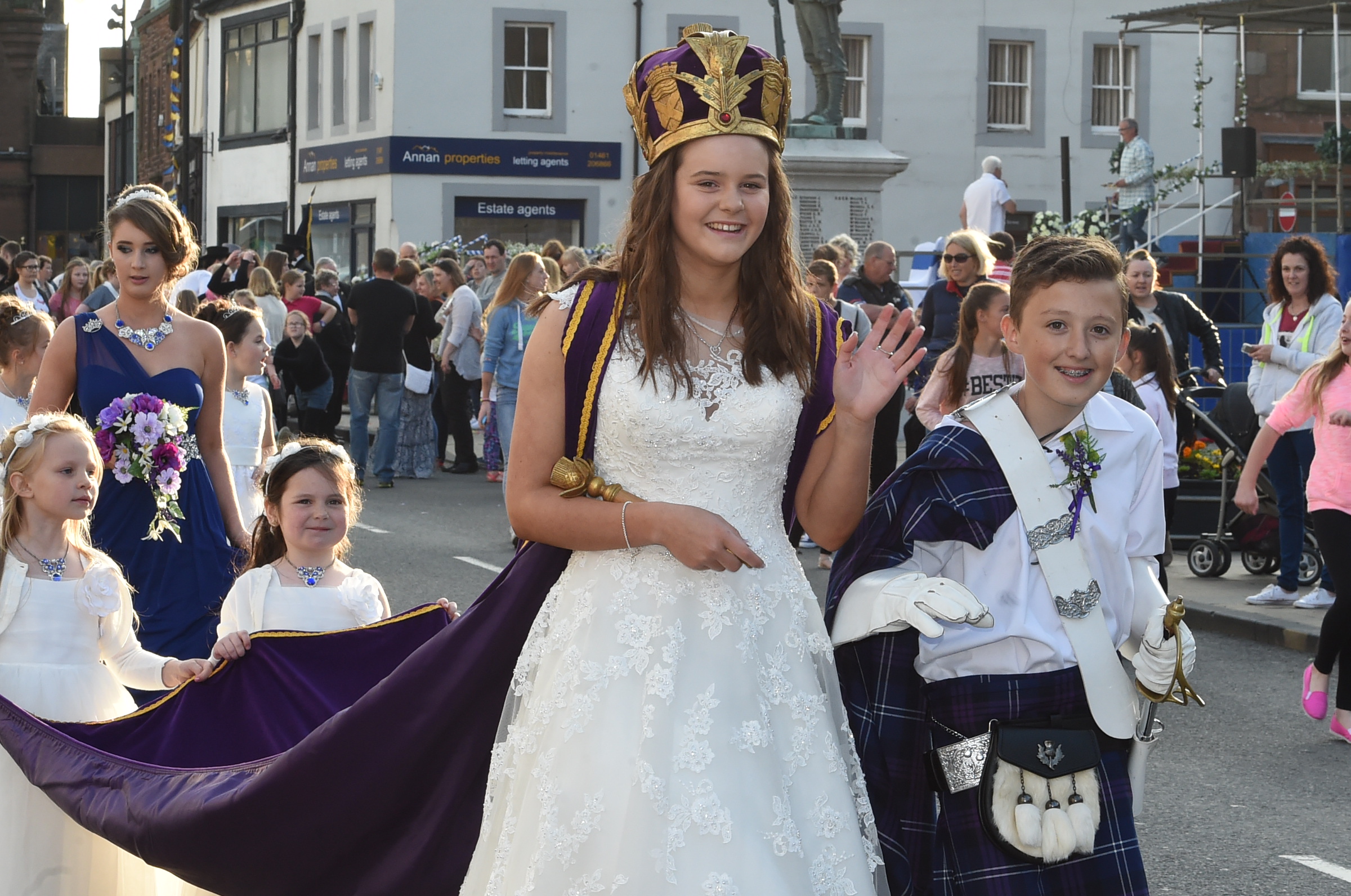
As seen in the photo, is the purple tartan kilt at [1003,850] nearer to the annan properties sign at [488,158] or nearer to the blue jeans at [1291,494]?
the blue jeans at [1291,494]

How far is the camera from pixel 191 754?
4047mm

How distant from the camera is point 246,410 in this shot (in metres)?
7.85

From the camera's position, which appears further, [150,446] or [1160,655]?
[150,446]

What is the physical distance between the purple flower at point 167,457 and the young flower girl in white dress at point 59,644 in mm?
617

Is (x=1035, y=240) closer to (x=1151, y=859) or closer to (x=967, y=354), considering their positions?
(x=1151, y=859)

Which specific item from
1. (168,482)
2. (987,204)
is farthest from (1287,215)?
(168,482)

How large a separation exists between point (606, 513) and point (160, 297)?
2936 millimetres

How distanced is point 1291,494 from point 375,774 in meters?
7.74

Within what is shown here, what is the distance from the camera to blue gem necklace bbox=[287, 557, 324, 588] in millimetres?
4758

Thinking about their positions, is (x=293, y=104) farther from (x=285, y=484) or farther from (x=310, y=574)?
(x=310, y=574)

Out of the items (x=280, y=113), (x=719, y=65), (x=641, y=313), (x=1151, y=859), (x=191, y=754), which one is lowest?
(x=1151, y=859)

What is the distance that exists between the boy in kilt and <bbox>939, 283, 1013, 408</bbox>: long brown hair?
4.69m

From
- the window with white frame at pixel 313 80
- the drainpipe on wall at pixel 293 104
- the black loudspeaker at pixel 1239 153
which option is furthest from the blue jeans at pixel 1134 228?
the drainpipe on wall at pixel 293 104

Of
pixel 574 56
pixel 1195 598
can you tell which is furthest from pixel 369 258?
pixel 1195 598
